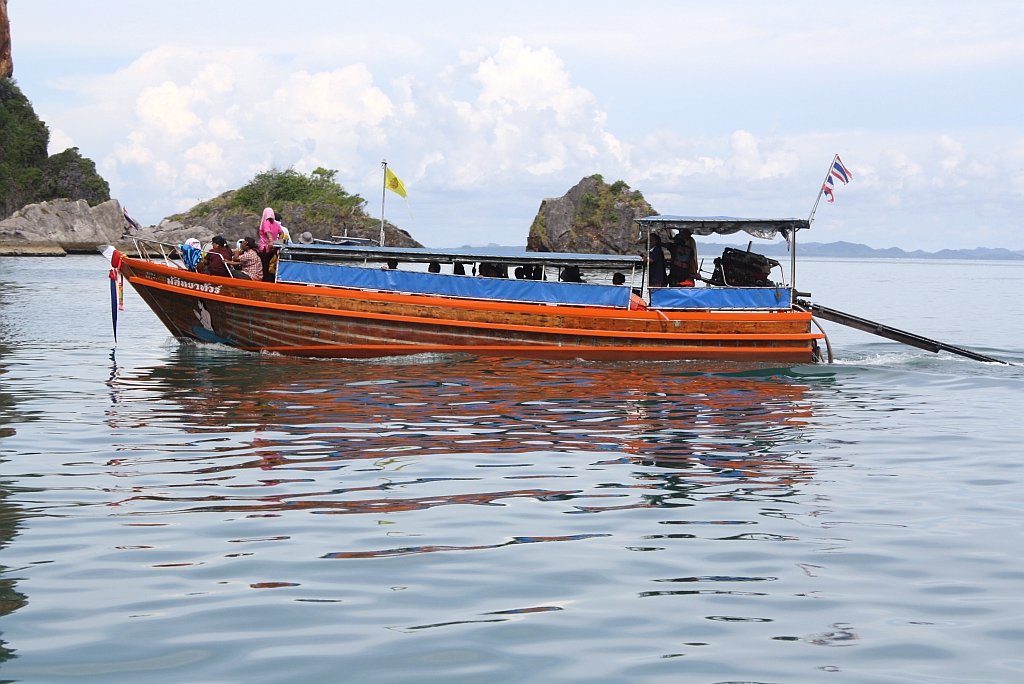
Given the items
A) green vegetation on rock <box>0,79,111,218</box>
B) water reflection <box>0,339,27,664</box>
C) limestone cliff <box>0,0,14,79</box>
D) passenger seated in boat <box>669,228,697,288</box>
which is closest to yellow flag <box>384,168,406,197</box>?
passenger seated in boat <box>669,228,697,288</box>

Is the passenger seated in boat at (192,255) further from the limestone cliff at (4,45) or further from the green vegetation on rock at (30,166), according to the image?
the green vegetation on rock at (30,166)

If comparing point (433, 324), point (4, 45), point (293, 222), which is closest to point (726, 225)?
point (433, 324)

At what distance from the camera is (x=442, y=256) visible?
1984 cm

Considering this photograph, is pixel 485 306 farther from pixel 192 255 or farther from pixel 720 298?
pixel 192 255

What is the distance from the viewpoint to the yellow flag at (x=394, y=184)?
73.4 ft

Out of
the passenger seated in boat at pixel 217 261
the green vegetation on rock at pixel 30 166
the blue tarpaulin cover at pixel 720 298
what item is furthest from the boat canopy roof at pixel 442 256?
the green vegetation on rock at pixel 30 166

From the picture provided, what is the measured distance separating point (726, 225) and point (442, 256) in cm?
516

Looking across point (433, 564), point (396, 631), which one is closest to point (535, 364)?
point (433, 564)

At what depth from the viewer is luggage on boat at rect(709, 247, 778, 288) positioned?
20656 mm

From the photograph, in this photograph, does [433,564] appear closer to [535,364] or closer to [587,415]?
[587,415]

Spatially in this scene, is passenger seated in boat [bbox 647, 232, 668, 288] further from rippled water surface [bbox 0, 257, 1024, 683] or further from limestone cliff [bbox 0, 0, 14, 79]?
limestone cliff [bbox 0, 0, 14, 79]

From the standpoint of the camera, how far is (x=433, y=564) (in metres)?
7.33

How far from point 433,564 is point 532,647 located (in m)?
1.62

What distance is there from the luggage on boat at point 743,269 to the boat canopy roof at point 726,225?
1.34ft
